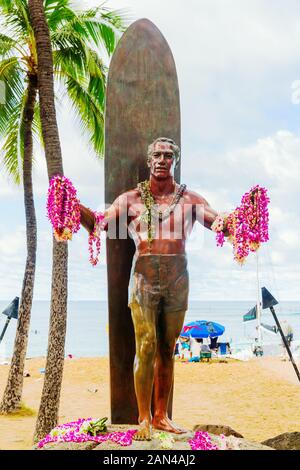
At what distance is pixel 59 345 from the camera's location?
8930mm

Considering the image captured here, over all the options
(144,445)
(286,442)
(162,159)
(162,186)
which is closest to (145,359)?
(144,445)

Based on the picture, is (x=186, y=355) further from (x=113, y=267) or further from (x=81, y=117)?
(x=113, y=267)

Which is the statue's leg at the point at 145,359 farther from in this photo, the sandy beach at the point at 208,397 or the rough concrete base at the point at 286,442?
the sandy beach at the point at 208,397

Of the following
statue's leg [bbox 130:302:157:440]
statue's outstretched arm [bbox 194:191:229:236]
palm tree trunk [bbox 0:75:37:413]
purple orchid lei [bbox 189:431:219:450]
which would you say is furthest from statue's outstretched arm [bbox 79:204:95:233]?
palm tree trunk [bbox 0:75:37:413]

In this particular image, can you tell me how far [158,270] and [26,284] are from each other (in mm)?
7244

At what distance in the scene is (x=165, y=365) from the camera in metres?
4.53

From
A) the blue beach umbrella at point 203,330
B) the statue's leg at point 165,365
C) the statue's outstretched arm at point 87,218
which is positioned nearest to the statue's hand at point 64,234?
the statue's outstretched arm at point 87,218

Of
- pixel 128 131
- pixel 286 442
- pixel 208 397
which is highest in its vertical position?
pixel 128 131

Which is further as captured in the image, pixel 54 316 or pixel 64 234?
pixel 54 316

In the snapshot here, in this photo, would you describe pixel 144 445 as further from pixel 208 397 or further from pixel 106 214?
pixel 208 397

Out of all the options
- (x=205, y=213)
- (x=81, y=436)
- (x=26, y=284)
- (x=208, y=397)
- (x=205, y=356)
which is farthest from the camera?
(x=205, y=356)

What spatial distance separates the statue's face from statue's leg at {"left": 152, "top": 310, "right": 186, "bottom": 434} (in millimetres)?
1043
